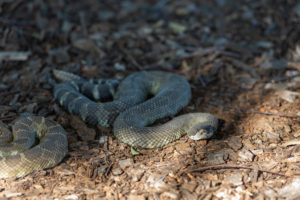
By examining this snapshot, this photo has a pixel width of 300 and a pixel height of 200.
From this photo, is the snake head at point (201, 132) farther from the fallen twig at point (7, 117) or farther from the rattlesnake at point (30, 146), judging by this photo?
the fallen twig at point (7, 117)

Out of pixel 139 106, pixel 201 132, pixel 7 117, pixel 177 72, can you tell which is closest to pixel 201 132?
pixel 201 132

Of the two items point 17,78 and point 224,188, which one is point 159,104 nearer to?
point 224,188

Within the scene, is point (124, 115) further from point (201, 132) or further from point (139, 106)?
point (201, 132)

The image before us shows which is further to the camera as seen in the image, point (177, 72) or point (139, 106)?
point (177, 72)

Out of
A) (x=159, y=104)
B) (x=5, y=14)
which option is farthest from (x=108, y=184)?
(x=5, y=14)

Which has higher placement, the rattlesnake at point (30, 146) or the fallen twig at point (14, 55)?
the fallen twig at point (14, 55)

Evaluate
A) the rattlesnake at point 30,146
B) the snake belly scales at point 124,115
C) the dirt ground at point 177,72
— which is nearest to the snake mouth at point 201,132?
the snake belly scales at point 124,115
